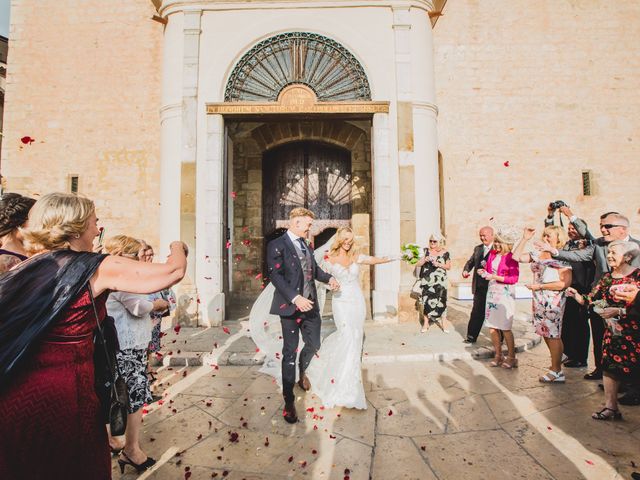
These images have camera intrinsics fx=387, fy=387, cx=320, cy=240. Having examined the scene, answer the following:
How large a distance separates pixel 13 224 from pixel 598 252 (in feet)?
19.6

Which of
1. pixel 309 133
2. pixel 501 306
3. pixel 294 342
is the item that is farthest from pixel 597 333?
pixel 309 133

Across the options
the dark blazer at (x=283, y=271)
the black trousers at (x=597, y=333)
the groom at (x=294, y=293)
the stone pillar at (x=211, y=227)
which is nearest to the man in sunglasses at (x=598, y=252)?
the black trousers at (x=597, y=333)

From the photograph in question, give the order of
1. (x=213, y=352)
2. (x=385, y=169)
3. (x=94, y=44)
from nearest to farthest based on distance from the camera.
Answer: (x=213, y=352)
(x=385, y=169)
(x=94, y=44)

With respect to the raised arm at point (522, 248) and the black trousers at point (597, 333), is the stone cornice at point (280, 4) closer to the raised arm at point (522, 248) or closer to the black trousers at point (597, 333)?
the raised arm at point (522, 248)

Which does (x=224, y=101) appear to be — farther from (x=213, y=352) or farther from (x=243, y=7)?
(x=213, y=352)

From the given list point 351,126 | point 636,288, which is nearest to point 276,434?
point 636,288

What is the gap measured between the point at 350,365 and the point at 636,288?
265cm

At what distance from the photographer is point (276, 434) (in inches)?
138

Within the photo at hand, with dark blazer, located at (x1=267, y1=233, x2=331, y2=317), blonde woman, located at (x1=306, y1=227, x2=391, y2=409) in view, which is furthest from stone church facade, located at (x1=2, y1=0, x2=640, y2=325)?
dark blazer, located at (x1=267, y1=233, x2=331, y2=317)

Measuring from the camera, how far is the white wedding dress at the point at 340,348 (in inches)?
161

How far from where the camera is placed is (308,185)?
11.3m

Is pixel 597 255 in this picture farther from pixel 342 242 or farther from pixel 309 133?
pixel 309 133

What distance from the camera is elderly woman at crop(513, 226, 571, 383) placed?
4.43 metres

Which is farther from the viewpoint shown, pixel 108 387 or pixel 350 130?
pixel 350 130
